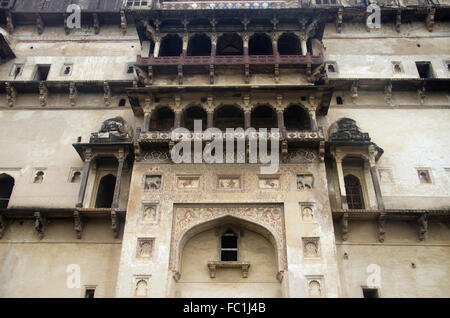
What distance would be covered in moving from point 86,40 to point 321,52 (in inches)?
492

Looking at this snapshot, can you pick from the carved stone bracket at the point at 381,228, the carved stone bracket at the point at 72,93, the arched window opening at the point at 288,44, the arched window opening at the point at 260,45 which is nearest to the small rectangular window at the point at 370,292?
the carved stone bracket at the point at 381,228

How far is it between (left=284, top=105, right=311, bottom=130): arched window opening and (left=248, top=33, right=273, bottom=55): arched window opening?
3.82m

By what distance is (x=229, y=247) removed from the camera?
1758 cm

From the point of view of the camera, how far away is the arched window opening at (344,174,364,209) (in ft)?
61.3

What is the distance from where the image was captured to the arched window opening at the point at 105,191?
63.5 ft

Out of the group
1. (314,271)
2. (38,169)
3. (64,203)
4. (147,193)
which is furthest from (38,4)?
(314,271)

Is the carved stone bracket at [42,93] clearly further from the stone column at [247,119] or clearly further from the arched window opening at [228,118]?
the stone column at [247,119]

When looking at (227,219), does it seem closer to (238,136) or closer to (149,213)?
(149,213)

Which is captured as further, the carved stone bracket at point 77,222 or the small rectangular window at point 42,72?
the small rectangular window at point 42,72

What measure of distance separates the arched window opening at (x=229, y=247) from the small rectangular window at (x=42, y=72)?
13355 mm

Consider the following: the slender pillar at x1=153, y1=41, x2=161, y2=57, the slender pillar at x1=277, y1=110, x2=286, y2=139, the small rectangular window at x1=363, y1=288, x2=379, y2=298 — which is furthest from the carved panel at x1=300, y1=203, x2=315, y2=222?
the slender pillar at x1=153, y1=41, x2=161, y2=57

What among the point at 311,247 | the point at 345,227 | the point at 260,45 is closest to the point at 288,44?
the point at 260,45

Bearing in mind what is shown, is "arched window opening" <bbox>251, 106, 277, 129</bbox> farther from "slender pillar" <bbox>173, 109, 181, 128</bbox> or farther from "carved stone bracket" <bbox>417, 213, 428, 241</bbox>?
"carved stone bracket" <bbox>417, 213, 428, 241</bbox>

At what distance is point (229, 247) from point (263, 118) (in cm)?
641
